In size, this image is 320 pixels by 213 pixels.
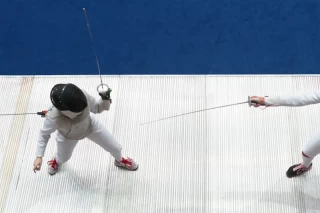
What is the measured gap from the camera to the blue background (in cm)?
301

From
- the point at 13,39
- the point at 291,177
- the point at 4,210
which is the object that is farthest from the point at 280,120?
the point at 13,39

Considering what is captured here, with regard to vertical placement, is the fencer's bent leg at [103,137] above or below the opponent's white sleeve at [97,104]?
Answer: below

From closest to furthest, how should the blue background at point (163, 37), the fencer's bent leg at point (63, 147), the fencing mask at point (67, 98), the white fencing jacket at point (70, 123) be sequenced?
the fencing mask at point (67, 98)
the white fencing jacket at point (70, 123)
the fencer's bent leg at point (63, 147)
the blue background at point (163, 37)

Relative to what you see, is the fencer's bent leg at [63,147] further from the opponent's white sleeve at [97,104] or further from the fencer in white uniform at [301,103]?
the fencer in white uniform at [301,103]

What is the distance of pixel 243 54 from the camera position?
302 centimetres

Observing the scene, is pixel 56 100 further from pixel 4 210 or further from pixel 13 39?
pixel 13 39

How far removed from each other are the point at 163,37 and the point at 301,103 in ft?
4.86

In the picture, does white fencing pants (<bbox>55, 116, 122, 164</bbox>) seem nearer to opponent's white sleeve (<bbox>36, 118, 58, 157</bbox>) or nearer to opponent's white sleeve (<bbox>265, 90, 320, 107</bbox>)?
opponent's white sleeve (<bbox>36, 118, 58, 157</bbox>)

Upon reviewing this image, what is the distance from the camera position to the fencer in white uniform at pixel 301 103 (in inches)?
73.9

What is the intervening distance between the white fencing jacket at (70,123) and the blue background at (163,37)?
109 centimetres

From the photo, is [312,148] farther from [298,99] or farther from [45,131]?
[45,131]

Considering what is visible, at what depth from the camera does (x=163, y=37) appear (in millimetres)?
3123

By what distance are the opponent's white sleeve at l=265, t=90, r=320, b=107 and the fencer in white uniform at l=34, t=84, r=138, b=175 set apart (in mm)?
815

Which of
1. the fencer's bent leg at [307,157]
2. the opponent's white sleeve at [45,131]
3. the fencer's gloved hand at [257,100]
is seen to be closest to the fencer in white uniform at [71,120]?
the opponent's white sleeve at [45,131]
